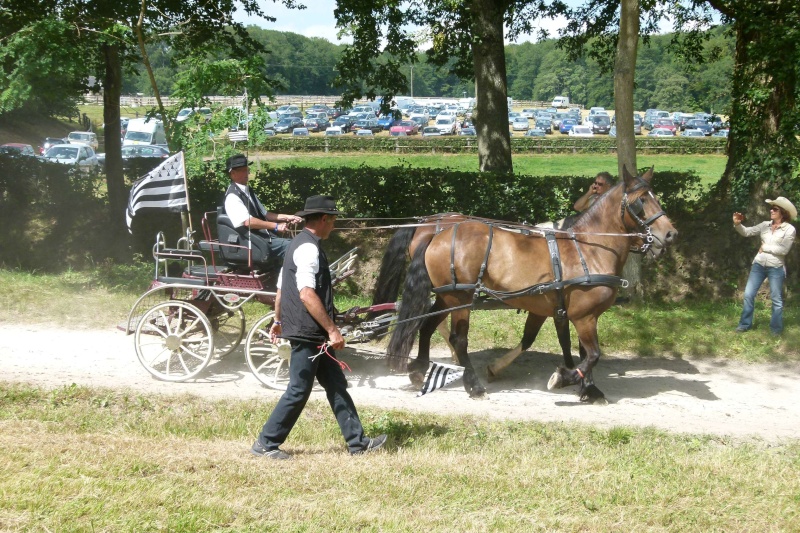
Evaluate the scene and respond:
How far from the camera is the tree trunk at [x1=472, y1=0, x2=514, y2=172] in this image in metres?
15.6

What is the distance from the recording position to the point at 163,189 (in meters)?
9.28

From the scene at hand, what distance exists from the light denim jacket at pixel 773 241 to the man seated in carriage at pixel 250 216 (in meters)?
5.69

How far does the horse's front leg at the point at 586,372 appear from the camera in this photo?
8.32 meters

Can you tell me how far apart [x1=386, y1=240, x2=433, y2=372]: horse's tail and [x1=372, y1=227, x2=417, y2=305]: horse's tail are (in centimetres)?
31

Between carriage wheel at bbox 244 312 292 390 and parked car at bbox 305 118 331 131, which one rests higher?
parked car at bbox 305 118 331 131

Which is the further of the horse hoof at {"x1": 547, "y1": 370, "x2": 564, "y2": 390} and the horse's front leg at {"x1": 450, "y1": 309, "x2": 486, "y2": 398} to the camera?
the horse's front leg at {"x1": 450, "y1": 309, "x2": 486, "y2": 398}

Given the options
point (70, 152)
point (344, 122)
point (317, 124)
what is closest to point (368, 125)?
point (344, 122)

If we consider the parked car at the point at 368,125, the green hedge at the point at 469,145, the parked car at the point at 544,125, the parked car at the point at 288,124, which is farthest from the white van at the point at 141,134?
the parked car at the point at 544,125

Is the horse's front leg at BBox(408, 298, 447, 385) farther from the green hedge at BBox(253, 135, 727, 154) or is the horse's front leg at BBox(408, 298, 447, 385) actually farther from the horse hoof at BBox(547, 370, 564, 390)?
the green hedge at BBox(253, 135, 727, 154)

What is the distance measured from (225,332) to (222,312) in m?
0.88

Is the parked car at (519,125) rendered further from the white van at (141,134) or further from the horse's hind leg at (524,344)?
the horse's hind leg at (524,344)

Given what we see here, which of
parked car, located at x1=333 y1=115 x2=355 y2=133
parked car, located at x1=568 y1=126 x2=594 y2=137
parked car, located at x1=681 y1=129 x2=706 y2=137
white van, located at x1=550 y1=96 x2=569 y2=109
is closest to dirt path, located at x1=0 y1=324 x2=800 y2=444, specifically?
parked car, located at x1=681 y1=129 x2=706 y2=137

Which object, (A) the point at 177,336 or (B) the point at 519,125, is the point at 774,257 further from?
(B) the point at 519,125

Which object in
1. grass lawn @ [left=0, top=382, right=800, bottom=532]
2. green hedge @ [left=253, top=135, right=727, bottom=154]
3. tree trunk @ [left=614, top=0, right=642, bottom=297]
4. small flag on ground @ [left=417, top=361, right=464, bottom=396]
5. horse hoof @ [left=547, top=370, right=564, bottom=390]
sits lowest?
horse hoof @ [left=547, top=370, right=564, bottom=390]
